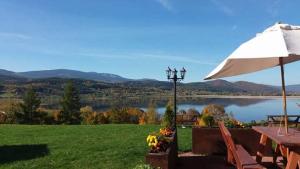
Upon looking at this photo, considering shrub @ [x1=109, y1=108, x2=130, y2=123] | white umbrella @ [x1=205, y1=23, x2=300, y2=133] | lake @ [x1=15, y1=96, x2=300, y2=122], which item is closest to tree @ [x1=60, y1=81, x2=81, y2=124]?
shrub @ [x1=109, y1=108, x2=130, y2=123]

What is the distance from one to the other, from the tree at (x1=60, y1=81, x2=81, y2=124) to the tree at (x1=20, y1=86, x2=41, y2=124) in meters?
3.22

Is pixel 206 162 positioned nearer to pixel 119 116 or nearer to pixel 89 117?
pixel 89 117

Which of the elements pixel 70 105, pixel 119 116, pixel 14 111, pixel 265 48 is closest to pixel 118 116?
pixel 119 116

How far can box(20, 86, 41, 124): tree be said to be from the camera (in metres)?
49.2

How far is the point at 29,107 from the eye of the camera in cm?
5050

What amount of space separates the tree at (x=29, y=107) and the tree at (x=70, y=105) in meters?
3.22

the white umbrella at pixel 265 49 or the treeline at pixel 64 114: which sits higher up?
the white umbrella at pixel 265 49

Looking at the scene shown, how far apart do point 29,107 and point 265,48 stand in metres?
47.8

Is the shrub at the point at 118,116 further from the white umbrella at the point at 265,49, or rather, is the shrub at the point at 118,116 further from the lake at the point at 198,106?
the white umbrella at the point at 265,49

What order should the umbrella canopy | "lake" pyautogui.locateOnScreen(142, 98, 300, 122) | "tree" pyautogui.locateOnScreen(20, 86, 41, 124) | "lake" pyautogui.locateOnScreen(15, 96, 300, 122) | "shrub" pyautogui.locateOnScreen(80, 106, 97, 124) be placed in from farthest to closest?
"lake" pyautogui.locateOnScreen(15, 96, 300, 122) < "lake" pyautogui.locateOnScreen(142, 98, 300, 122) < "tree" pyautogui.locateOnScreen(20, 86, 41, 124) < "shrub" pyautogui.locateOnScreen(80, 106, 97, 124) < the umbrella canopy

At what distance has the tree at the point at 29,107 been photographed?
49250 millimetres

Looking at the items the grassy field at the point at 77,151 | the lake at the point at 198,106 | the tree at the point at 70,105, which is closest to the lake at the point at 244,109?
the lake at the point at 198,106

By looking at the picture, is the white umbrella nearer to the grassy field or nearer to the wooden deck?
the wooden deck

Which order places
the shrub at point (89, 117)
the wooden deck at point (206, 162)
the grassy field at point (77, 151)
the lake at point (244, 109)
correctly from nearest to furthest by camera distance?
the grassy field at point (77, 151) < the wooden deck at point (206, 162) < the shrub at point (89, 117) < the lake at point (244, 109)
